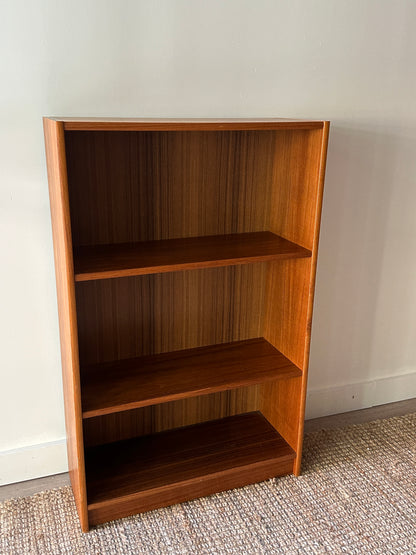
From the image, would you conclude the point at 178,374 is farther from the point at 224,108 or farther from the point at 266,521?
the point at 224,108

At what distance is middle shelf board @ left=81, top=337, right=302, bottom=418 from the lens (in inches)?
51.0

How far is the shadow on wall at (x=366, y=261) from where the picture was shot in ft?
5.21

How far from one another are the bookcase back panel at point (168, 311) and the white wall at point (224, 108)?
107mm

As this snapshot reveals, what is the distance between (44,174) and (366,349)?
115 cm

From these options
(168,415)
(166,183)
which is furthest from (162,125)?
(168,415)

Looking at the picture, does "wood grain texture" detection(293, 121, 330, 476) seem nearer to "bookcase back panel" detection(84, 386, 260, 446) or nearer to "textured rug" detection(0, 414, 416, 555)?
"textured rug" detection(0, 414, 416, 555)

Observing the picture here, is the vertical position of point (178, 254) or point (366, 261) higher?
point (178, 254)

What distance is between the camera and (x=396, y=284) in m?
1.80

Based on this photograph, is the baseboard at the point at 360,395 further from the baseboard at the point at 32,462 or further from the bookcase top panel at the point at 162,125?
the bookcase top panel at the point at 162,125

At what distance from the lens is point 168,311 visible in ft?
4.82

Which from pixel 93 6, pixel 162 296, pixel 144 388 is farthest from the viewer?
pixel 162 296

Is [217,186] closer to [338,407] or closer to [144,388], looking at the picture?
[144,388]

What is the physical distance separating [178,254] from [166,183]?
19cm

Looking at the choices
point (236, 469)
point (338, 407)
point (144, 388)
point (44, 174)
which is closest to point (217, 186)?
point (44, 174)
